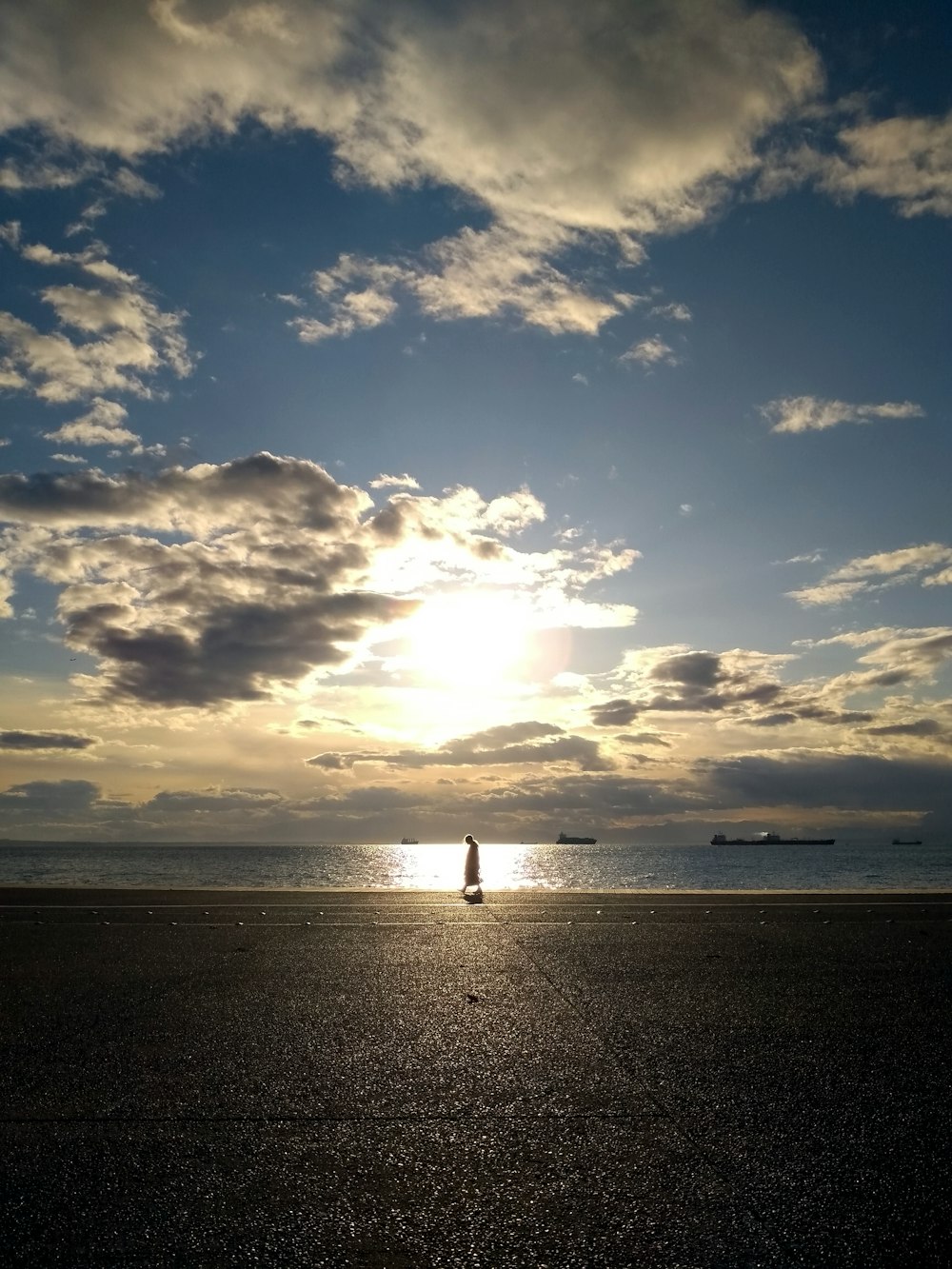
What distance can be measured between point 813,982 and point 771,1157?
24.3ft

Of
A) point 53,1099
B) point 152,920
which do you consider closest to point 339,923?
point 152,920

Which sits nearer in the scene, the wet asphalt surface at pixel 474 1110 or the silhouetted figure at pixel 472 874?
the wet asphalt surface at pixel 474 1110

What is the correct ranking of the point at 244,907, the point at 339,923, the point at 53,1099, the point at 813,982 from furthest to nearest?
the point at 244,907 → the point at 339,923 → the point at 813,982 → the point at 53,1099

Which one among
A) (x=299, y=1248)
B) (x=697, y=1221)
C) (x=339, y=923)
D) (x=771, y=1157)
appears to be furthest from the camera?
(x=339, y=923)

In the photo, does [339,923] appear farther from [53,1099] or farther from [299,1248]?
A: [299,1248]

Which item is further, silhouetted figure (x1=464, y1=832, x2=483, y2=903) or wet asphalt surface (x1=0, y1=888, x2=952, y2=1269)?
silhouetted figure (x1=464, y1=832, x2=483, y2=903)

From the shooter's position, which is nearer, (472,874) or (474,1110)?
(474,1110)

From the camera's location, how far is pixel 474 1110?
704 centimetres

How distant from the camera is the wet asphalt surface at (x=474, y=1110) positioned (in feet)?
16.2

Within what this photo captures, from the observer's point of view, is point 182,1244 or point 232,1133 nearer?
point 182,1244

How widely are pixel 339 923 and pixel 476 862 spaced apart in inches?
363

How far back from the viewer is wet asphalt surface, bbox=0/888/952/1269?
4.94 metres

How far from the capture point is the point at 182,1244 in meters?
4.80

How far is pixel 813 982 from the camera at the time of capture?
12.8m
